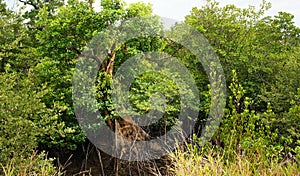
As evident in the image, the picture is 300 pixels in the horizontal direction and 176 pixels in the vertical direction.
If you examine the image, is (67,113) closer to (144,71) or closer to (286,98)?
(144,71)

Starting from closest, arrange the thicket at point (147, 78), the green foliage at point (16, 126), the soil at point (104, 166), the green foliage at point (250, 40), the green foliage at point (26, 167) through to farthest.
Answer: the green foliage at point (26, 167) → the thicket at point (147, 78) → the green foliage at point (16, 126) → the soil at point (104, 166) → the green foliage at point (250, 40)

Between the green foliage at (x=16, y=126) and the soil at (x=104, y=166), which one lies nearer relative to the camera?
the green foliage at (x=16, y=126)

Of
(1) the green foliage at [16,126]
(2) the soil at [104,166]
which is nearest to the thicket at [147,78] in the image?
(1) the green foliage at [16,126]

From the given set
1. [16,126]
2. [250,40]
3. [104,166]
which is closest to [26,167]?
[16,126]

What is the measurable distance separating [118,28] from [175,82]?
283 cm

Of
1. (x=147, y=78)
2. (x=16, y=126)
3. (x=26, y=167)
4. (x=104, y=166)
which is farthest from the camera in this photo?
(x=104, y=166)

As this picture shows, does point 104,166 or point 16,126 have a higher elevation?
point 16,126

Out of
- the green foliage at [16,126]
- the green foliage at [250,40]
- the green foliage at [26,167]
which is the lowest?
the green foliage at [26,167]

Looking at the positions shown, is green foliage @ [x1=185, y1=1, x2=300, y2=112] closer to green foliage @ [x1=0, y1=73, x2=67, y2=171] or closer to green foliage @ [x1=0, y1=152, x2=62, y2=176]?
green foliage @ [x1=0, y1=73, x2=67, y2=171]

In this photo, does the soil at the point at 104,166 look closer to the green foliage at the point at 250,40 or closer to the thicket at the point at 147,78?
the thicket at the point at 147,78

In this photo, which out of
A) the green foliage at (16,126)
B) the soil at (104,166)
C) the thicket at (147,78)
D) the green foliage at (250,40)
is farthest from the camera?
the green foliage at (250,40)

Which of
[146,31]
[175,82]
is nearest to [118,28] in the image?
[146,31]

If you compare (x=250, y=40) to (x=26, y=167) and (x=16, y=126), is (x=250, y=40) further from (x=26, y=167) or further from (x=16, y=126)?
(x=26, y=167)

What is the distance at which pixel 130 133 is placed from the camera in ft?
33.8
